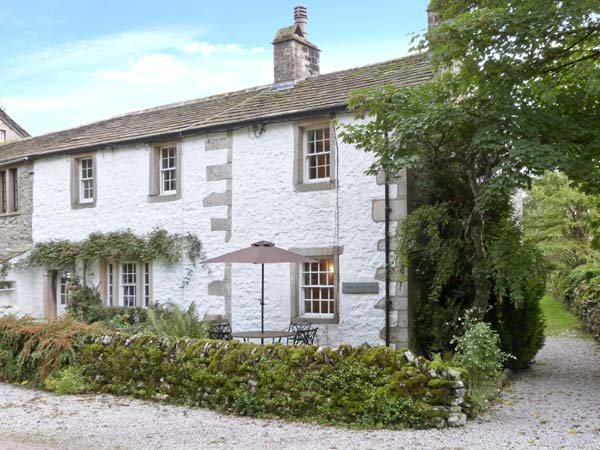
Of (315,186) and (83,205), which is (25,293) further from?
(315,186)

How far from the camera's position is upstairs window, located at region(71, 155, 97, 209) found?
18078mm

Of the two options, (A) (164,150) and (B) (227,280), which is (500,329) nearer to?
(B) (227,280)

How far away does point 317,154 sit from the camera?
14.2 metres

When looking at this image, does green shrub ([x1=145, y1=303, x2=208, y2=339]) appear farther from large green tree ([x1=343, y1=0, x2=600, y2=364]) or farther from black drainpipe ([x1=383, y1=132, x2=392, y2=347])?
large green tree ([x1=343, y1=0, x2=600, y2=364])

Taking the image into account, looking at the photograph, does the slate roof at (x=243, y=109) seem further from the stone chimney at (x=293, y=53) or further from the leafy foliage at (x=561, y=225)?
the leafy foliage at (x=561, y=225)

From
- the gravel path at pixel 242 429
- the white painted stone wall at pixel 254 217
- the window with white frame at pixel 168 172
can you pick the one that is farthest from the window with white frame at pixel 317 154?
the gravel path at pixel 242 429

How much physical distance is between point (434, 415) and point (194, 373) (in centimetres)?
344

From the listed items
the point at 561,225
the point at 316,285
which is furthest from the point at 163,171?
the point at 561,225

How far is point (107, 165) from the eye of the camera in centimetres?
1759

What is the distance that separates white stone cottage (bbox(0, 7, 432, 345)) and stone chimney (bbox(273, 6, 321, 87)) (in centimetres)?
4

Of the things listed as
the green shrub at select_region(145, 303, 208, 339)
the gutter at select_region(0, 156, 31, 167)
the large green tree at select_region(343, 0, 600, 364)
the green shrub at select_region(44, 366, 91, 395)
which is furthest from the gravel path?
the gutter at select_region(0, 156, 31, 167)

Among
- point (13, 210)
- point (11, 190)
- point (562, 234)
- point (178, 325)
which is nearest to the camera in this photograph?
point (178, 325)

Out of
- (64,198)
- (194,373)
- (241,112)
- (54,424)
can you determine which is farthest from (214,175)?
(54,424)

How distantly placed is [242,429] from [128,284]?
972 centimetres
